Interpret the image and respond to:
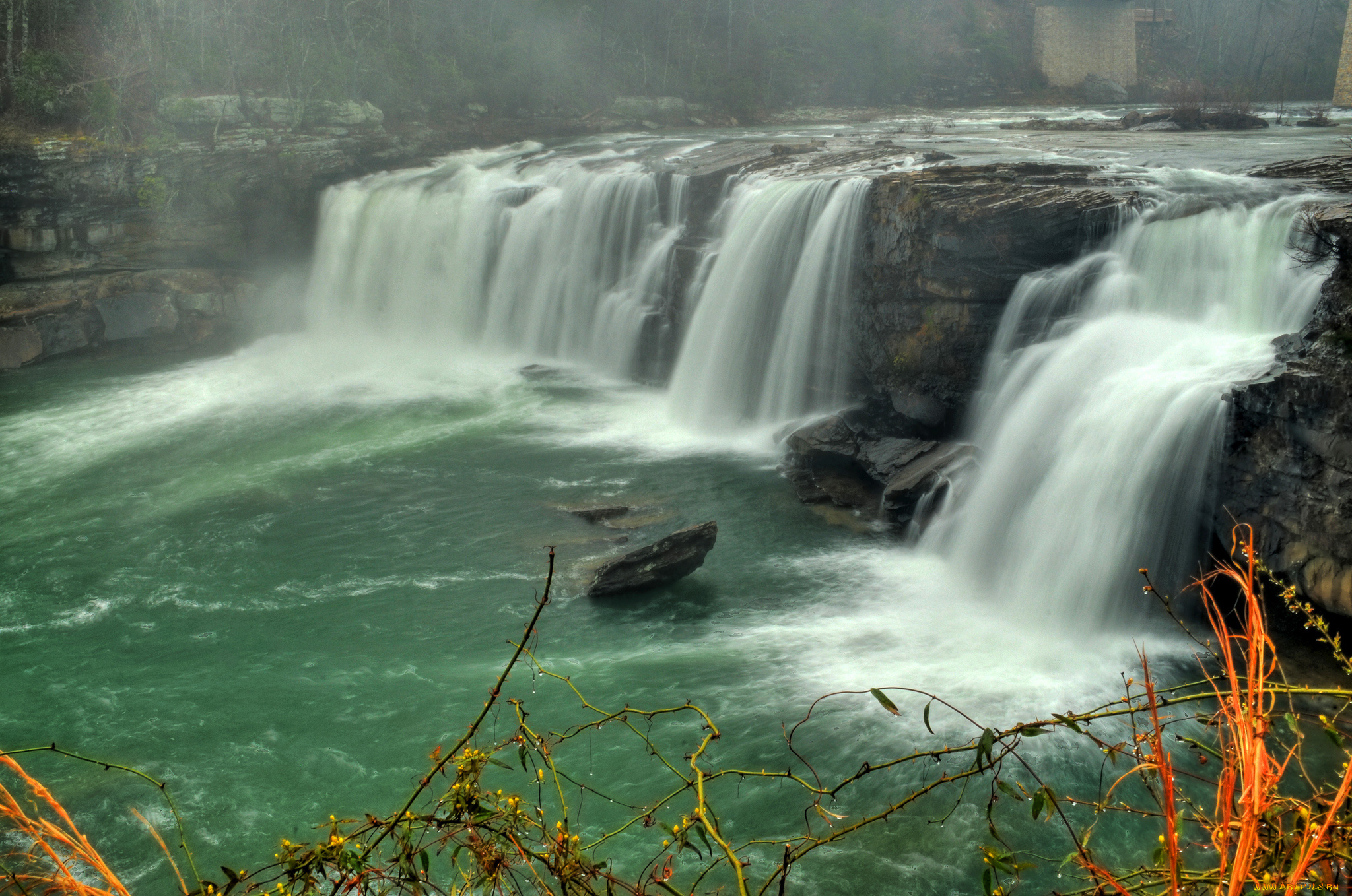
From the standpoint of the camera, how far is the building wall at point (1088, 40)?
43594 millimetres

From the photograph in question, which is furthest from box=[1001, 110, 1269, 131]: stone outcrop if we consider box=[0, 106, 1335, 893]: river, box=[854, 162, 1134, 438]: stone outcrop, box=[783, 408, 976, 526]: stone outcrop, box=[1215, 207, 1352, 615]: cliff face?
box=[1215, 207, 1352, 615]: cliff face

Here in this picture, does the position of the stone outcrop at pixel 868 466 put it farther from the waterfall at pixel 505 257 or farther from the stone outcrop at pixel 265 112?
the stone outcrop at pixel 265 112

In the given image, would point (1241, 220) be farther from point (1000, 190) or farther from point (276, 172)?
point (276, 172)

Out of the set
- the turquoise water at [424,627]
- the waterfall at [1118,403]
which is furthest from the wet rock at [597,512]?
the waterfall at [1118,403]

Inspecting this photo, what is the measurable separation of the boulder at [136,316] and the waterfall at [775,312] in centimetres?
1161

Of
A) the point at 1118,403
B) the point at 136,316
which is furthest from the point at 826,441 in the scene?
the point at 136,316

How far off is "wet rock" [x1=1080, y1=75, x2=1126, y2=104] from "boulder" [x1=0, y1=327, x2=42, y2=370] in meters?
38.6

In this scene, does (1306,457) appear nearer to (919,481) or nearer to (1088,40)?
(919,481)

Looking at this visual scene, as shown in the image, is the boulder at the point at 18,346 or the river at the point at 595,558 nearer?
the river at the point at 595,558

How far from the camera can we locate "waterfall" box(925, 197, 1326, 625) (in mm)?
9336

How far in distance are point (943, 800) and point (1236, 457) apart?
4372mm

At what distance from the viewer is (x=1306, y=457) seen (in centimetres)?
843

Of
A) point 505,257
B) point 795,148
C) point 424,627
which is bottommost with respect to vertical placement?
point 424,627

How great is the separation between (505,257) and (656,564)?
1221 centimetres
